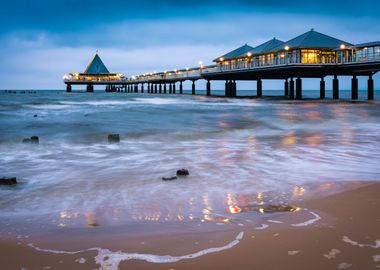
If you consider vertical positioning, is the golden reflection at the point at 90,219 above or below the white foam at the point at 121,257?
above

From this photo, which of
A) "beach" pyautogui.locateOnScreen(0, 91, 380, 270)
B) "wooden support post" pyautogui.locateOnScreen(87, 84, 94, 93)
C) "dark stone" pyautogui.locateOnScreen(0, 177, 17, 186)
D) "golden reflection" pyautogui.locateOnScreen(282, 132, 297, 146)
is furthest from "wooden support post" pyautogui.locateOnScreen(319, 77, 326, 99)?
"wooden support post" pyautogui.locateOnScreen(87, 84, 94, 93)

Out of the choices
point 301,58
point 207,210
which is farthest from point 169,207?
point 301,58

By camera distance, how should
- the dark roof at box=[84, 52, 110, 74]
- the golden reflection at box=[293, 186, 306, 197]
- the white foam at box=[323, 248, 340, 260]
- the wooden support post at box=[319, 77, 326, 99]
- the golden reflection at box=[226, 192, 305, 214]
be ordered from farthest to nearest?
the dark roof at box=[84, 52, 110, 74]
the wooden support post at box=[319, 77, 326, 99]
the golden reflection at box=[293, 186, 306, 197]
the golden reflection at box=[226, 192, 305, 214]
the white foam at box=[323, 248, 340, 260]

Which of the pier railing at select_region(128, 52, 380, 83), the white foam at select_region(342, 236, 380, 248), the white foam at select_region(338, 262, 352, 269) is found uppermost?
the pier railing at select_region(128, 52, 380, 83)

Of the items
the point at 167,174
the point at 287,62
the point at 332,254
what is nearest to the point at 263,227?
the point at 332,254

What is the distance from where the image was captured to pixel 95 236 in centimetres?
440

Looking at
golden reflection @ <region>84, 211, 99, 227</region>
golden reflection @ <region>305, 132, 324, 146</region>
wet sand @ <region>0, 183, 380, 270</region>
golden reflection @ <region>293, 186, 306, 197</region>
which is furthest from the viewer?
golden reflection @ <region>305, 132, 324, 146</region>

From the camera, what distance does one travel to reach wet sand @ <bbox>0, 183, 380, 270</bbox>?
363 cm

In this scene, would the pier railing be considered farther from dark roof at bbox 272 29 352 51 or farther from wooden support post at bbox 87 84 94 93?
wooden support post at bbox 87 84 94 93

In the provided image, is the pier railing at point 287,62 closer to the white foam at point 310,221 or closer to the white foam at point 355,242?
the white foam at point 310,221

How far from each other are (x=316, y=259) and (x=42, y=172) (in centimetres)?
633

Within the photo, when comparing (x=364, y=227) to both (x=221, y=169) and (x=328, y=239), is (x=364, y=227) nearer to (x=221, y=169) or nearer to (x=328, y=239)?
(x=328, y=239)

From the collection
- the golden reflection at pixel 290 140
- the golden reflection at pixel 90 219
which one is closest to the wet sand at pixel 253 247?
the golden reflection at pixel 90 219

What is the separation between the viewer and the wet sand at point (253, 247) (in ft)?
11.9
